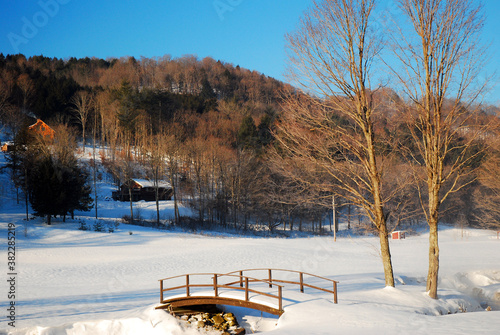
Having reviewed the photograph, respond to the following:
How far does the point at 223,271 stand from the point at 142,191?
3633 cm

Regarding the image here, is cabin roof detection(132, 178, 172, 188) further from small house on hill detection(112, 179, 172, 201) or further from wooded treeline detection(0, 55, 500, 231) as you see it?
wooded treeline detection(0, 55, 500, 231)

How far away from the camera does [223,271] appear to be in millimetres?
20625

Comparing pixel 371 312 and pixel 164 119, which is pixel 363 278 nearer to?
pixel 371 312

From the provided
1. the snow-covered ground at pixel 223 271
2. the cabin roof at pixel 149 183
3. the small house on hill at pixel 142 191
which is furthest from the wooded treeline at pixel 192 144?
the snow-covered ground at pixel 223 271

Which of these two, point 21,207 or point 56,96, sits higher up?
point 56,96

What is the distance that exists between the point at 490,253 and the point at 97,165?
2086 inches

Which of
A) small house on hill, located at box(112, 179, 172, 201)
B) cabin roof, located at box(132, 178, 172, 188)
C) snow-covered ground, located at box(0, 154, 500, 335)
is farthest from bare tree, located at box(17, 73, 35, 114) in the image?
snow-covered ground, located at box(0, 154, 500, 335)

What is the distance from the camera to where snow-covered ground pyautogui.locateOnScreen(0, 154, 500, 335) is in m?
10.0

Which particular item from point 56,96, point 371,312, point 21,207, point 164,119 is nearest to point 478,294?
point 371,312

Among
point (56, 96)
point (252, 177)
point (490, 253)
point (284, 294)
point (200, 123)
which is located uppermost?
point (56, 96)

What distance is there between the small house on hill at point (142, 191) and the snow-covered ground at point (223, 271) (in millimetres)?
13773

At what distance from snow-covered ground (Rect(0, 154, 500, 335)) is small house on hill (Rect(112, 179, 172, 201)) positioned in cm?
1377

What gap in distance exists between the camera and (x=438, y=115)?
11.8 meters

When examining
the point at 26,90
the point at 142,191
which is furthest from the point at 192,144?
the point at 26,90
